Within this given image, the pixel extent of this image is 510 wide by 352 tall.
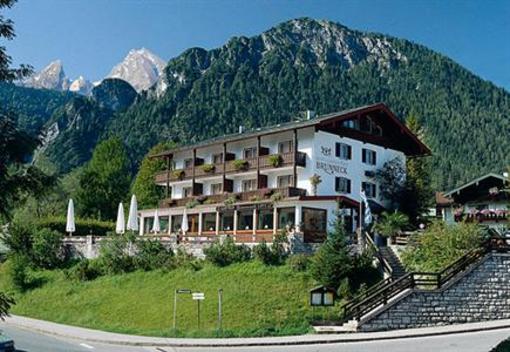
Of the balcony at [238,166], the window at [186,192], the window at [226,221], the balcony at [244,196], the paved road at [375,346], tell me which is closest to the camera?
the paved road at [375,346]

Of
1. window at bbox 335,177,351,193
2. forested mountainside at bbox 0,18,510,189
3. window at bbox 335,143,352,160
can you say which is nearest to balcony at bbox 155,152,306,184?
window at bbox 335,143,352,160

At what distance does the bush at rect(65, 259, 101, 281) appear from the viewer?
39000 millimetres

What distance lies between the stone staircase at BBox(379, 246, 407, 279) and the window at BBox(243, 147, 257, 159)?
17.4 m

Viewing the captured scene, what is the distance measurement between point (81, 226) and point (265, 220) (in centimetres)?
1725

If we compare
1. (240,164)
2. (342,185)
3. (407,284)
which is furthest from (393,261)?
(240,164)

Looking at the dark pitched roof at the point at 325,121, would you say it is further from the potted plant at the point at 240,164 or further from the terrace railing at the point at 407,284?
the terrace railing at the point at 407,284

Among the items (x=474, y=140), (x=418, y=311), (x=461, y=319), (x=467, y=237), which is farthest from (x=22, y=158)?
(x=474, y=140)

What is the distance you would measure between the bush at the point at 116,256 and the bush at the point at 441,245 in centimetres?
1609

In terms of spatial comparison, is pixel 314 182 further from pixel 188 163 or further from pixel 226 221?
pixel 188 163

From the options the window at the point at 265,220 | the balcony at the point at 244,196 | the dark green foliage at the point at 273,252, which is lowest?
the dark green foliage at the point at 273,252

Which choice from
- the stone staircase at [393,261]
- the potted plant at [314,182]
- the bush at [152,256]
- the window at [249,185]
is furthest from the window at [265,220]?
the stone staircase at [393,261]

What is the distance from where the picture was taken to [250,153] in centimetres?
5038

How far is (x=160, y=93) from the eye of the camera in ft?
592

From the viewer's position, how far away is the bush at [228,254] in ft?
117
